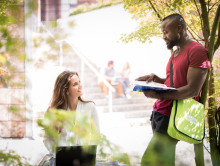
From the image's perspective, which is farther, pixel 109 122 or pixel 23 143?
pixel 109 122

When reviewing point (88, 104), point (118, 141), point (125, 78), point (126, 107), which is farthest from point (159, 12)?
Answer: point (125, 78)

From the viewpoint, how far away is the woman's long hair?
6.48 ft

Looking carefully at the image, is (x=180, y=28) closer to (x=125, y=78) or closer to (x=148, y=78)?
(x=148, y=78)

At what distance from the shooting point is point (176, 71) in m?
1.50

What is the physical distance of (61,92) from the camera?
2.00 metres

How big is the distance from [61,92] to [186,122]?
976 millimetres

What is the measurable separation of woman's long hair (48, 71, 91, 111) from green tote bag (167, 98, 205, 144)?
0.86m

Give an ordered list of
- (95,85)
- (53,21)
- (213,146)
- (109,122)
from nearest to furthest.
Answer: (53,21) < (213,146) < (109,122) < (95,85)

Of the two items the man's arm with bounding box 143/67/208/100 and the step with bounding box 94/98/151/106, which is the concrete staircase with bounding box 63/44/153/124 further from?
the man's arm with bounding box 143/67/208/100

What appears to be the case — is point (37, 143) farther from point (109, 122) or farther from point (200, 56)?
point (200, 56)

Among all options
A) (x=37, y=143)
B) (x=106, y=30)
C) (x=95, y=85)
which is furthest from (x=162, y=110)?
(x=106, y=30)

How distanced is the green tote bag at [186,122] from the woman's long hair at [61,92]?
0.86 meters

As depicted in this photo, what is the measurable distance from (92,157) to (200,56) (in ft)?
2.69

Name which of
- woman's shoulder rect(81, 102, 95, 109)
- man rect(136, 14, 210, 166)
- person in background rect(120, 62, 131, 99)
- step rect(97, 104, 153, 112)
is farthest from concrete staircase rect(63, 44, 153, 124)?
man rect(136, 14, 210, 166)
